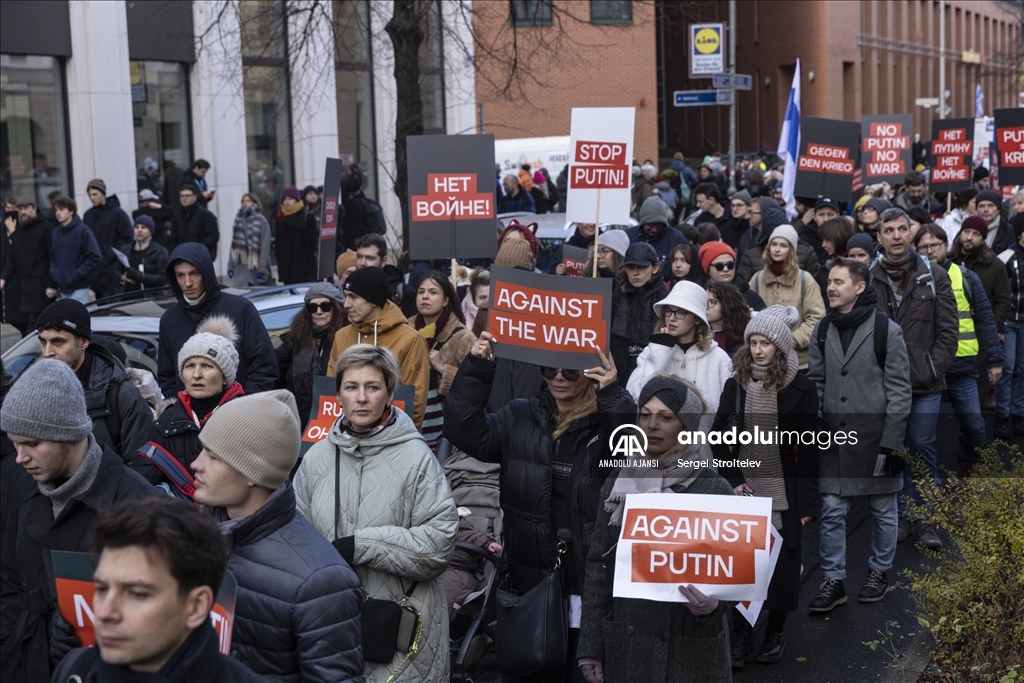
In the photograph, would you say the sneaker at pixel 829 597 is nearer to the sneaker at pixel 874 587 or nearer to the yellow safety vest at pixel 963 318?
the sneaker at pixel 874 587

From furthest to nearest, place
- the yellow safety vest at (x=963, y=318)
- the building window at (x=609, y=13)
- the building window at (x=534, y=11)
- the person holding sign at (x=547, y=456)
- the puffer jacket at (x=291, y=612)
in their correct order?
the building window at (x=609, y=13)
the building window at (x=534, y=11)
the yellow safety vest at (x=963, y=318)
the person holding sign at (x=547, y=456)
the puffer jacket at (x=291, y=612)

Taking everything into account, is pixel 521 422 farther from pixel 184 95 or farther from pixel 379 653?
pixel 184 95

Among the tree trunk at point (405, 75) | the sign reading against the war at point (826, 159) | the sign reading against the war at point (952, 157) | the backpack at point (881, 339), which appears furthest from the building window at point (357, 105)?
the backpack at point (881, 339)

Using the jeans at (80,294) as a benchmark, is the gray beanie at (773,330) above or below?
above

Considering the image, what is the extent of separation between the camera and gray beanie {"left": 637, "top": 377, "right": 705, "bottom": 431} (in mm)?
4812

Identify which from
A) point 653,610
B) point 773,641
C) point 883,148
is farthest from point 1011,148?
point 653,610

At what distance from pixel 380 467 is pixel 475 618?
191cm

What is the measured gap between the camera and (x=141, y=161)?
21.3 metres

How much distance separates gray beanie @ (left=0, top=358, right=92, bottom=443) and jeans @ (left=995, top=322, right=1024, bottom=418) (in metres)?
8.89

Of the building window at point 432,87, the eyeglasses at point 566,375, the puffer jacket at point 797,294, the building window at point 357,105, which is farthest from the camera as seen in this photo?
the building window at point 432,87

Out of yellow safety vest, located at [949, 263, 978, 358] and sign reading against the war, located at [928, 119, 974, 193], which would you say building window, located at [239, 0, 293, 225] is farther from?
yellow safety vest, located at [949, 263, 978, 358]

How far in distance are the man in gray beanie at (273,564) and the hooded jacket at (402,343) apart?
3395 mm

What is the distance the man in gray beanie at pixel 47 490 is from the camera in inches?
155

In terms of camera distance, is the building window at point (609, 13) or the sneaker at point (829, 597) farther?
the building window at point (609, 13)
